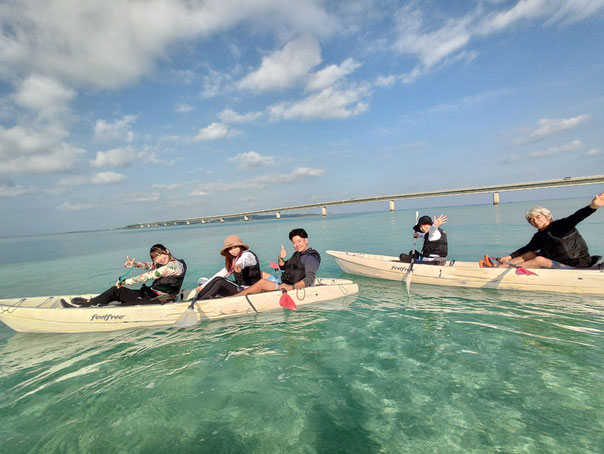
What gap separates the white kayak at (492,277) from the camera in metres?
7.14

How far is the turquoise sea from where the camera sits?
9.94 feet

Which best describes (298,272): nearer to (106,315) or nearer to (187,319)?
(187,319)

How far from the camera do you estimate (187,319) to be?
6.32 m

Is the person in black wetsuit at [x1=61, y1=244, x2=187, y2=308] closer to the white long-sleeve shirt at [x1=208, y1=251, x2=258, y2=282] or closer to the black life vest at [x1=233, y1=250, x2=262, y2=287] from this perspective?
the white long-sleeve shirt at [x1=208, y1=251, x2=258, y2=282]

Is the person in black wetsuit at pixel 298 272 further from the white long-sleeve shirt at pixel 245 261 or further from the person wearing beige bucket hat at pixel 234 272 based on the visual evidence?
the white long-sleeve shirt at pixel 245 261

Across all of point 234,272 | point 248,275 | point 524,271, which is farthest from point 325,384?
point 524,271

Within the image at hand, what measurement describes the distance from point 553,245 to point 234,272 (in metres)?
8.36

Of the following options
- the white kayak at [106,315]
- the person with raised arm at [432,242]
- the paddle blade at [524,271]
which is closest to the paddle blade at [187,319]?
the white kayak at [106,315]

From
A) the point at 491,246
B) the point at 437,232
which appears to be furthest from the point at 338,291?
the point at 491,246

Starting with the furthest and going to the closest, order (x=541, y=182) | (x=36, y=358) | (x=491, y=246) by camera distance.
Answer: (x=541, y=182) < (x=491, y=246) < (x=36, y=358)

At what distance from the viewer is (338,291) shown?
26.8 feet

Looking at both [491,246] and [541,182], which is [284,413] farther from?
[541,182]

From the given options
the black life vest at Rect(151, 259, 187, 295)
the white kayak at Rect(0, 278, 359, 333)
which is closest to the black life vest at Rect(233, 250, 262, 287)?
the white kayak at Rect(0, 278, 359, 333)

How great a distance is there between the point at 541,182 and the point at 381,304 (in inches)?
3438
